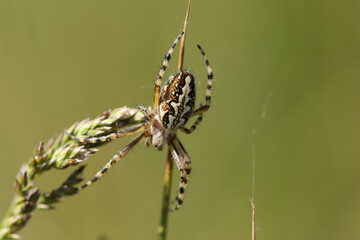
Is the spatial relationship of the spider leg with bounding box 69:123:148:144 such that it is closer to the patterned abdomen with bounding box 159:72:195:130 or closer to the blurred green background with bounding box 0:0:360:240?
the patterned abdomen with bounding box 159:72:195:130

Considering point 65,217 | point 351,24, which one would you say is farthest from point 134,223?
point 351,24

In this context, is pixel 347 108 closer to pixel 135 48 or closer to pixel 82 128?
pixel 135 48

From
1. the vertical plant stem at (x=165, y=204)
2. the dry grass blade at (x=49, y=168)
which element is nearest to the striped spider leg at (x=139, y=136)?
the dry grass blade at (x=49, y=168)

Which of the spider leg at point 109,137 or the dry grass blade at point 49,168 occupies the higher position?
the spider leg at point 109,137

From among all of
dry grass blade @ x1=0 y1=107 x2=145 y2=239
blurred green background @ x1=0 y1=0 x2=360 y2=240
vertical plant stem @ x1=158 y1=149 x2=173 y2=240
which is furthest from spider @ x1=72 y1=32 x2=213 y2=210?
blurred green background @ x1=0 y1=0 x2=360 y2=240

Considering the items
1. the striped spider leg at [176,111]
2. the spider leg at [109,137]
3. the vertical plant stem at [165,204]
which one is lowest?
the vertical plant stem at [165,204]

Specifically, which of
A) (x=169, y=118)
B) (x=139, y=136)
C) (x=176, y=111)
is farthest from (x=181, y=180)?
(x=176, y=111)

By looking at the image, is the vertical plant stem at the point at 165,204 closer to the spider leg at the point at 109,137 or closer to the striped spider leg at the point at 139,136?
the spider leg at the point at 109,137
